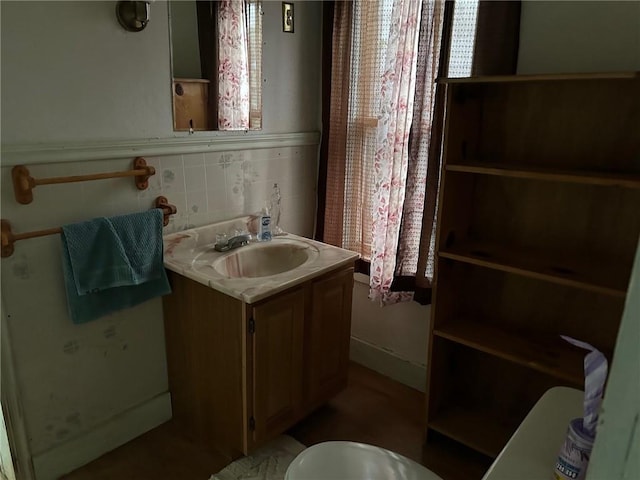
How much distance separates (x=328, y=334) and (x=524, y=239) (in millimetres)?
908

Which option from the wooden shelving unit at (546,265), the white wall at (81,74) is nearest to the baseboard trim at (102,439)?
the white wall at (81,74)

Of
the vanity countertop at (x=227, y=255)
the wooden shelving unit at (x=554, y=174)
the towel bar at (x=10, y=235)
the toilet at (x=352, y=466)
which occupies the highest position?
the wooden shelving unit at (x=554, y=174)

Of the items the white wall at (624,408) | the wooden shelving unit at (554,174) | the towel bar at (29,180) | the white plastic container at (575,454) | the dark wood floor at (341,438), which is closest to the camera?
the white wall at (624,408)

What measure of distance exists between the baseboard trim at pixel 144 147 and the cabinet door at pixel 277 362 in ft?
2.53

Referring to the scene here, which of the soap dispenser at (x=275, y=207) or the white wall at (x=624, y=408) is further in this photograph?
the soap dispenser at (x=275, y=207)

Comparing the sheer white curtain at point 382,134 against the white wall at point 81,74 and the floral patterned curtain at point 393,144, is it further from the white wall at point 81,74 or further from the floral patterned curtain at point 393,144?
the white wall at point 81,74

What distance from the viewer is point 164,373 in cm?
222

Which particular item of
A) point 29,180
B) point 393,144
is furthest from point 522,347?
point 29,180

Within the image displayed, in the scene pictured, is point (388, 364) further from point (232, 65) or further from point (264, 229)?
point (232, 65)

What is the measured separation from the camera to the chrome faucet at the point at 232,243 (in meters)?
2.11

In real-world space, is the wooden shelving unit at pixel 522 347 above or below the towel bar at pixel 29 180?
below

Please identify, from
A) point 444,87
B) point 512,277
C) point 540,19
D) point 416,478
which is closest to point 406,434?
point 512,277

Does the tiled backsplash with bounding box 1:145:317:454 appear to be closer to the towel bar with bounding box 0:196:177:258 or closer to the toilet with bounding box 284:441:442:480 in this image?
the towel bar with bounding box 0:196:177:258

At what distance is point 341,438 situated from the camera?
85.7 inches
